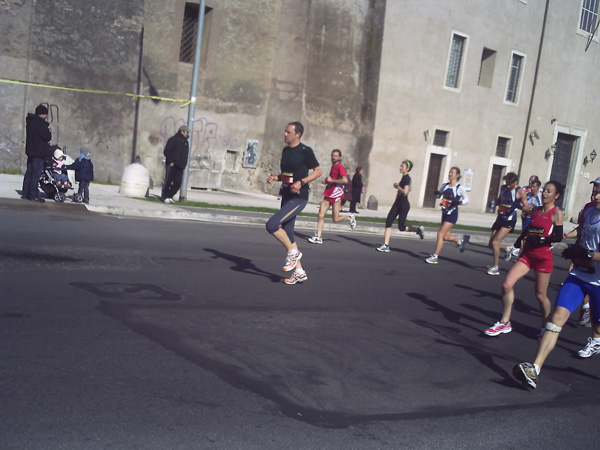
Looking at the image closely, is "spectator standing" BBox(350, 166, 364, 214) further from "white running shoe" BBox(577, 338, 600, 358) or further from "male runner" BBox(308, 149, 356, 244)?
"white running shoe" BBox(577, 338, 600, 358)

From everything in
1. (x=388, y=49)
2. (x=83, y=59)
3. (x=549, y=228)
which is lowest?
(x=549, y=228)

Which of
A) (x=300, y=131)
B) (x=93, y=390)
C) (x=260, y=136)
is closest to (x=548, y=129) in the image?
(x=260, y=136)

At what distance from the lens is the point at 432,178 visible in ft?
109

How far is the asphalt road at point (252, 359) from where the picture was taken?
4.42 metres

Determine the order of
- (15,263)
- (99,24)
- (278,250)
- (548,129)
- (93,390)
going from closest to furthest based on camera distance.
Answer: (93,390) < (15,263) < (278,250) < (99,24) < (548,129)

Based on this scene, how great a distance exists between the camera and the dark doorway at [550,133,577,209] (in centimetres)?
3912

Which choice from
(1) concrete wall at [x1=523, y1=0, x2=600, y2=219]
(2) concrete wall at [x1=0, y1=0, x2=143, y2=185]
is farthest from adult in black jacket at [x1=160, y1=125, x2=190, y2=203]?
(1) concrete wall at [x1=523, y1=0, x2=600, y2=219]

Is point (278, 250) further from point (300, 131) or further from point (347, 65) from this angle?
point (347, 65)

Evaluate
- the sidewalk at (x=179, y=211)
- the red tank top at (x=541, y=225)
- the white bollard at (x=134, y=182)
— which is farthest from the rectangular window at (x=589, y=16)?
the red tank top at (x=541, y=225)

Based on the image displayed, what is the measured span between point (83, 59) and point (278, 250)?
13.3 m

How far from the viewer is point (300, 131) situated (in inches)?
368

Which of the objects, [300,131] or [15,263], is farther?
[300,131]

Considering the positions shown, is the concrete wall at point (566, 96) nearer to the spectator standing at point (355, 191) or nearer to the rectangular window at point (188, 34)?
the spectator standing at point (355, 191)

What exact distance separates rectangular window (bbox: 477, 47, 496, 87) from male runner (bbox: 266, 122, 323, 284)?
88.8ft
